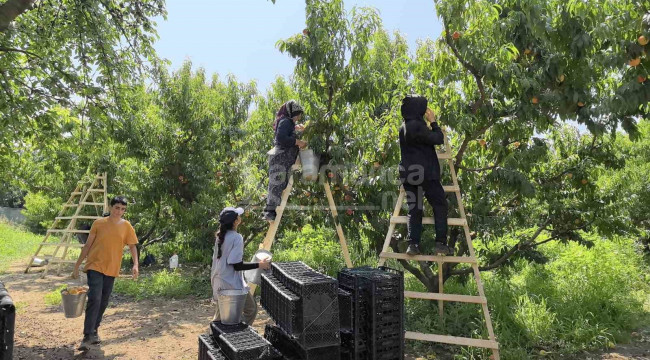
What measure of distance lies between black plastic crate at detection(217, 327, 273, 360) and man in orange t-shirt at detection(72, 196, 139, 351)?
2.44 metres

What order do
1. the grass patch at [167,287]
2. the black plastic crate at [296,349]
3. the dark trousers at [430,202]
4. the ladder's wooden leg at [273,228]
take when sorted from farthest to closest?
the grass patch at [167,287] < the ladder's wooden leg at [273,228] < the dark trousers at [430,202] < the black plastic crate at [296,349]

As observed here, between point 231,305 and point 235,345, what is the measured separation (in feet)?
3.95

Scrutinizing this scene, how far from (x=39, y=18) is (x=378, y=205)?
6.24m

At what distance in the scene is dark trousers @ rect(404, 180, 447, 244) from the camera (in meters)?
4.39

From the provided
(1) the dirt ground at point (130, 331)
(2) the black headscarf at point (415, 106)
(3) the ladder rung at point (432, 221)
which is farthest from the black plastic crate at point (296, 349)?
(2) the black headscarf at point (415, 106)

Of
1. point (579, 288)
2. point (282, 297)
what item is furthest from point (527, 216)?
point (282, 297)

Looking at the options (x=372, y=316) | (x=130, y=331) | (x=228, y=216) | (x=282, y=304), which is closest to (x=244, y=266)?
(x=228, y=216)

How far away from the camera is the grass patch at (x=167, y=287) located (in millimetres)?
8492

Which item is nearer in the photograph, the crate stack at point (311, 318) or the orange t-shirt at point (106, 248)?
the crate stack at point (311, 318)

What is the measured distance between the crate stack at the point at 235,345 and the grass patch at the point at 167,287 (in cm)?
489

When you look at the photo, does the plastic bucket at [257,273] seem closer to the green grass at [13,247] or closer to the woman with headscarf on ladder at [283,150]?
the woman with headscarf on ladder at [283,150]

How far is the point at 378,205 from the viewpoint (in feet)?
19.4

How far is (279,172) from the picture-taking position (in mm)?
5316

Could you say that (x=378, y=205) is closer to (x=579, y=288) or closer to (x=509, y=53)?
(x=509, y=53)
